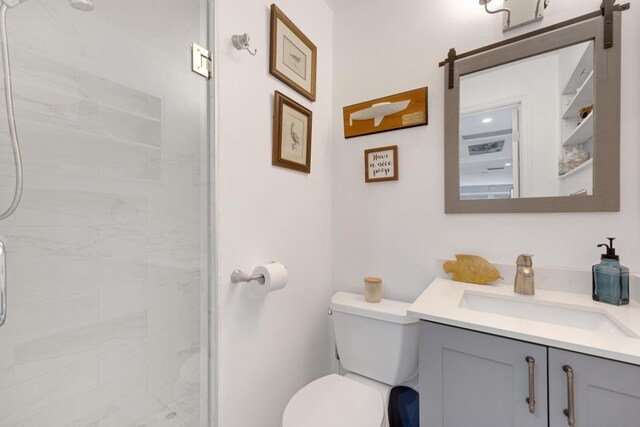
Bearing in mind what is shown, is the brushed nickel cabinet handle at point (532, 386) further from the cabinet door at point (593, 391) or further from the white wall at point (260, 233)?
the white wall at point (260, 233)

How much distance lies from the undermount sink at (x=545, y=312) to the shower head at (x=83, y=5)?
65.9 inches

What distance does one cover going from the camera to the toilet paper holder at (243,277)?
3.59ft

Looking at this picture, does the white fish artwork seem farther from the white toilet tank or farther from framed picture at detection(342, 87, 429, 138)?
the white toilet tank

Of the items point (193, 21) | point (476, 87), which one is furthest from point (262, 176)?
point (476, 87)

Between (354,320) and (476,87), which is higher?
(476,87)

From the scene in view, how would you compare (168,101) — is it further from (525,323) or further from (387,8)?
(525,323)

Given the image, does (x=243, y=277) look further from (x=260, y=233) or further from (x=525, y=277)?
(x=525, y=277)

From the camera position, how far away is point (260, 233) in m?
1.23

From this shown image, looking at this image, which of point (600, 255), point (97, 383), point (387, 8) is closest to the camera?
point (97, 383)

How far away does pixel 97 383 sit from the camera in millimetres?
1013

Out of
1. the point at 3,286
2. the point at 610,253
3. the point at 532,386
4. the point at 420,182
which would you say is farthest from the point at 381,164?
the point at 3,286

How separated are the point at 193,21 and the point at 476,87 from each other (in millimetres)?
1238

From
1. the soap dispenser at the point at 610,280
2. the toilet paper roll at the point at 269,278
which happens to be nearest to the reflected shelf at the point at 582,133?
the soap dispenser at the point at 610,280

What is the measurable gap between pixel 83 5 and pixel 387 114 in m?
1.30
